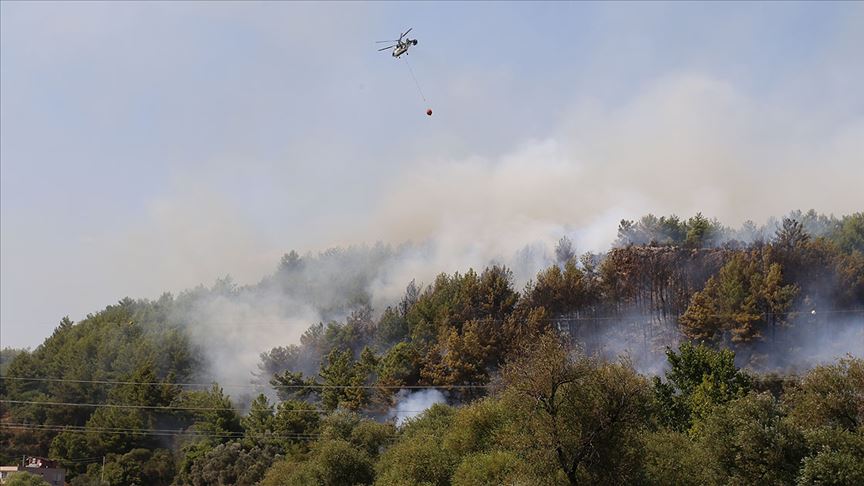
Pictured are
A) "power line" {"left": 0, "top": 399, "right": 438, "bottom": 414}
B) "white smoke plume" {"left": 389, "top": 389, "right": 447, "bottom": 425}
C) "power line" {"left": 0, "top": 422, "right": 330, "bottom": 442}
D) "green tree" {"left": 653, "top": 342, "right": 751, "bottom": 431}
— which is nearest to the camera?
"green tree" {"left": 653, "top": 342, "right": 751, "bottom": 431}

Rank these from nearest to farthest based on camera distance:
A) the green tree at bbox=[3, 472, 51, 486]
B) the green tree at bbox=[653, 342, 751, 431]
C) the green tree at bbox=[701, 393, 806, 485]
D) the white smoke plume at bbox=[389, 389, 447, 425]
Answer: the green tree at bbox=[701, 393, 806, 485]
the green tree at bbox=[653, 342, 751, 431]
the green tree at bbox=[3, 472, 51, 486]
the white smoke plume at bbox=[389, 389, 447, 425]

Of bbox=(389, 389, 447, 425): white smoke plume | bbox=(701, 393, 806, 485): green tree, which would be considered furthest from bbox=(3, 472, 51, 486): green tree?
bbox=(701, 393, 806, 485): green tree

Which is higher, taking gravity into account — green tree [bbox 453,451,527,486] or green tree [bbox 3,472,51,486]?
green tree [bbox 3,472,51,486]

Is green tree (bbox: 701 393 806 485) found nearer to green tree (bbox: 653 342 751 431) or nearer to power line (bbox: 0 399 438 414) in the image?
green tree (bbox: 653 342 751 431)

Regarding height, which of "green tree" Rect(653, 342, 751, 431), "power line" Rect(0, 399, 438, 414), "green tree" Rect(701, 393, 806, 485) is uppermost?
"power line" Rect(0, 399, 438, 414)

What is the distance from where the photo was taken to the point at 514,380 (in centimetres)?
5119

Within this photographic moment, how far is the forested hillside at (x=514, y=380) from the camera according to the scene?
5097 centimetres

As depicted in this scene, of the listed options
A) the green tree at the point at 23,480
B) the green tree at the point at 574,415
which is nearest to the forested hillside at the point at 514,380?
the green tree at the point at 574,415

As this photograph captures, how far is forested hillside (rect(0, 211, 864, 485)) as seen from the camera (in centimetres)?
5097

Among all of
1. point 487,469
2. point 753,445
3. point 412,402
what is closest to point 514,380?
point 487,469

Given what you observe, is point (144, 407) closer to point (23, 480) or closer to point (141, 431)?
point (141, 431)

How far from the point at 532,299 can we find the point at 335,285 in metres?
62.4

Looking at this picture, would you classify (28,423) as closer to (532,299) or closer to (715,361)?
(532,299)

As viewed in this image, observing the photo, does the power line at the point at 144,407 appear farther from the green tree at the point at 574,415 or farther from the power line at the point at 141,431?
the green tree at the point at 574,415
